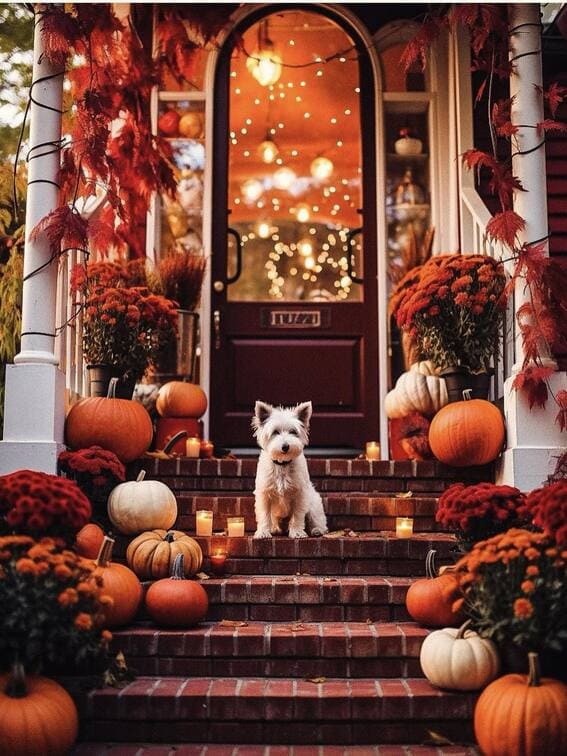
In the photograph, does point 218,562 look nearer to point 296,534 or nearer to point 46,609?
point 296,534

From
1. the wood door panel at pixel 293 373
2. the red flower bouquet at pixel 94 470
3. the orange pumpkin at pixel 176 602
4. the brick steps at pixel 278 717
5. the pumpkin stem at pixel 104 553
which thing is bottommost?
the brick steps at pixel 278 717

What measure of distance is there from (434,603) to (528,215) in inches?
89.1

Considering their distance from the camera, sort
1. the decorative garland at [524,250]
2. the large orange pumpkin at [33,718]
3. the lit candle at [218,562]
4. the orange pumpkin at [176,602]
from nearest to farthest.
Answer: the large orange pumpkin at [33,718] → the orange pumpkin at [176,602] → the lit candle at [218,562] → the decorative garland at [524,250]

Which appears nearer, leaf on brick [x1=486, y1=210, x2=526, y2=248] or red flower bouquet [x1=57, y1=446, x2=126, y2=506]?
red flower bouquet [x1=57, y1=446, x2=126, y2=506]

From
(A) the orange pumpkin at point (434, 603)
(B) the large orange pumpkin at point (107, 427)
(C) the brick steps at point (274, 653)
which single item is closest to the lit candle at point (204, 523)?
(B) the large orange pumpkin at point (107, 427)

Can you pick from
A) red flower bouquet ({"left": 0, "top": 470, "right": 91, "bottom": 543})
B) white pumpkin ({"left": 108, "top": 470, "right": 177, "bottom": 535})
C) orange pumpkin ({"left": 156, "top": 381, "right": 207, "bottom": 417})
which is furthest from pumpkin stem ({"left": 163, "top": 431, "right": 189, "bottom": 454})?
red flower bouquet ({"left": 0, "top": 470, "right": 91, "bottom": 543})

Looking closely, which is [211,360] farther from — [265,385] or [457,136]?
[457,136]

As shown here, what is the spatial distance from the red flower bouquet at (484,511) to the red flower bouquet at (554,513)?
316mm

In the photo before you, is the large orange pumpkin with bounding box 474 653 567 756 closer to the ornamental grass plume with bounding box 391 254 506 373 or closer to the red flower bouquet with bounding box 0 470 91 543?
the red flower bouquet with bounding box 0 470 91 543

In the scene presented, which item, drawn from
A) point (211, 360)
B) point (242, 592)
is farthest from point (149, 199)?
point (242, 592)

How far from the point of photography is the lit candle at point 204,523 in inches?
175

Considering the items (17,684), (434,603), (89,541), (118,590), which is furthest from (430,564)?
(17,684)

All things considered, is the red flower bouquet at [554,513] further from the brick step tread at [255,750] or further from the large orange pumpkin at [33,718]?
the large orange pumpkin at [33,718]

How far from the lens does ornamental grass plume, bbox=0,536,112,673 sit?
2.95 m
